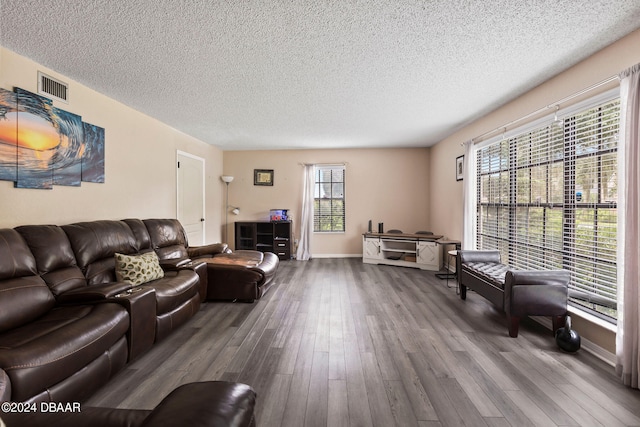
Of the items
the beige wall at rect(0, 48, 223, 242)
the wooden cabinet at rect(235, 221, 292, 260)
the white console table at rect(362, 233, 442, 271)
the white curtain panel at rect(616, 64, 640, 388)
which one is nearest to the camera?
the white curtain panel at rect(616, 64, 640, 388)

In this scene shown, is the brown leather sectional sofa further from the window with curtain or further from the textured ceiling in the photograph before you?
the window with curtain

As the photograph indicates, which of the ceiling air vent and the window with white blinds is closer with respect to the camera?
the window with white blinds

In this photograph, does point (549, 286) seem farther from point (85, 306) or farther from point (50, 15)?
point (50, 15)

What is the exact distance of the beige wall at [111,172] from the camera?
2445mm

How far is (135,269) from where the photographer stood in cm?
278

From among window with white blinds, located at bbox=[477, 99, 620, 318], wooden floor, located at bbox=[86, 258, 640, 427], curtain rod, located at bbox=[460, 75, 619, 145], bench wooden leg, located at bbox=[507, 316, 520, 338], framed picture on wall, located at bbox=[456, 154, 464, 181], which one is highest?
curtain rod, located at bbox=[460, 75, 619, 145]

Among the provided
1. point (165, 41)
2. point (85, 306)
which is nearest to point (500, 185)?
point (165, 41)

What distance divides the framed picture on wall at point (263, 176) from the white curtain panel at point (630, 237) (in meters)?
5.80

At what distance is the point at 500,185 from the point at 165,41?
4.21 meters

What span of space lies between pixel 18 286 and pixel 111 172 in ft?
6.38

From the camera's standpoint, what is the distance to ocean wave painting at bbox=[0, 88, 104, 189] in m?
2.36

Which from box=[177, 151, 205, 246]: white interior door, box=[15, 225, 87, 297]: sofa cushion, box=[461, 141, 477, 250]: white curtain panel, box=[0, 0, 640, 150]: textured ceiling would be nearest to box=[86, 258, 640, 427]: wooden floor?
box=[15, 225, 87, 297]: sofa cushion

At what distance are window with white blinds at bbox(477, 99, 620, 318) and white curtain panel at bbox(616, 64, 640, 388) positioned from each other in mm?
315

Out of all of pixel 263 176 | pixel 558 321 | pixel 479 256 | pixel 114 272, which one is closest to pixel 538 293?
pixel 558 321
